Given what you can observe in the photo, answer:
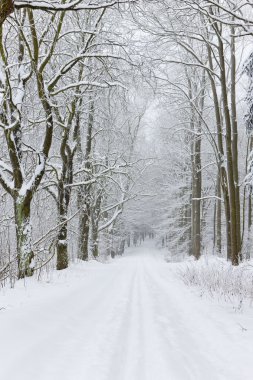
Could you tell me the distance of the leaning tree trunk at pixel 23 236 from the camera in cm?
850

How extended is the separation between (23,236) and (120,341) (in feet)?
18.5

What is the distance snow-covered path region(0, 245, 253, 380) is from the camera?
2.64 metres

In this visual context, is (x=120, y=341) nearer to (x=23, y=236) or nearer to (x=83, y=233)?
(x=23, y=236)

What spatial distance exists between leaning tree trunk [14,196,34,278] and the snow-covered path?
9.04ft

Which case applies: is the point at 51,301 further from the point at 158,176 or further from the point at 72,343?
the point at 158,176

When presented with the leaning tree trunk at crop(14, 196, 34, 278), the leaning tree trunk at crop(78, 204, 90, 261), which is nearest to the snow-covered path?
the leaning tree trunk at crop(14, 196, 34, 278)

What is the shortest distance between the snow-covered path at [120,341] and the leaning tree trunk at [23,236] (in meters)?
2.76

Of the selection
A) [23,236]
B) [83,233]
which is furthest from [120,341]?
[83,233]

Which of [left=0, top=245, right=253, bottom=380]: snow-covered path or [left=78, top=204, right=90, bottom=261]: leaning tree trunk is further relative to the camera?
[left=78, top=204, right=90, bottom=261]: leaning tree trunk

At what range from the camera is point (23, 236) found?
850 centimetres

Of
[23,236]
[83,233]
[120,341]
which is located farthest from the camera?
[83,233]

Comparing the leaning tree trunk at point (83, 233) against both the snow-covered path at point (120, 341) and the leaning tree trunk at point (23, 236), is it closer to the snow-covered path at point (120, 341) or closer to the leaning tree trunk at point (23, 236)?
the leaning tree trunk at point (23, 236)

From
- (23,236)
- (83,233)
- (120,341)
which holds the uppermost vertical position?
(23,236)

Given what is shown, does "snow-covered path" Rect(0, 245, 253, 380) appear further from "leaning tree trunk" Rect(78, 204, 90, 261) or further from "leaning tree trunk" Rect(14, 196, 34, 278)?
"leaning tree trunk" Rect(78, 204, 90, 261)
